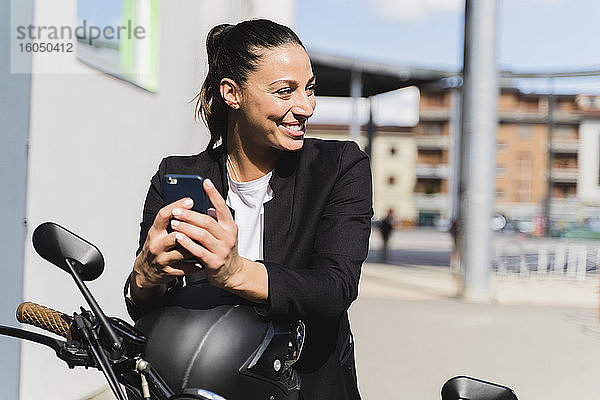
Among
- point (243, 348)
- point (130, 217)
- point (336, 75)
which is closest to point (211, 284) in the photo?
point (243, 348)

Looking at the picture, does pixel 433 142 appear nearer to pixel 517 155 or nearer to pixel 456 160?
pixel 517 155

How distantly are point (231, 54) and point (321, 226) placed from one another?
0.40 m

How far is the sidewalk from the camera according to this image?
22.1ft

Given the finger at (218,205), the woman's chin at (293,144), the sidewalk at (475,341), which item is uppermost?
the woman's chin at (293,144)

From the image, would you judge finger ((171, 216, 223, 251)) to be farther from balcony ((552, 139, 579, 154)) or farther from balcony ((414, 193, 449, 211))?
balcony ((552, 139, 579, 154))

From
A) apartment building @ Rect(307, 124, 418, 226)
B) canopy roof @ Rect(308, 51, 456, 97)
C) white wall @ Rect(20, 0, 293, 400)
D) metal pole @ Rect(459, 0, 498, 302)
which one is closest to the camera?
white wall @ Rect(20, 0, 293, 400)

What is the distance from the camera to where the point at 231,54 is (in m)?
1.59

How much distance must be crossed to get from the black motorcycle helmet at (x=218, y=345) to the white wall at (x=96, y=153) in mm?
2364

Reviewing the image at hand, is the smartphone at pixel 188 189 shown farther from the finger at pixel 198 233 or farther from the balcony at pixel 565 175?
the balcony at pixel 565 175

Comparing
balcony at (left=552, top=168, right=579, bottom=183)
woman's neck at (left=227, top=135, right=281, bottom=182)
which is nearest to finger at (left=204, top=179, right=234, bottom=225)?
woman's neck at (left=227, top=135, right=281, bottom=182)

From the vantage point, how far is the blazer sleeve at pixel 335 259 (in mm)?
1322

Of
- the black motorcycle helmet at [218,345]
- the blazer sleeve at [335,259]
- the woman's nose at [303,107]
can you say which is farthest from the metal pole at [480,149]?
the black motorcycle helmet at [218,345]

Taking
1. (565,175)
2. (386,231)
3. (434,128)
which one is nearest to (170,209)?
(386,231)

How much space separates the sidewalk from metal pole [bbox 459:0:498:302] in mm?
664
